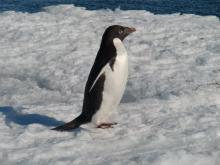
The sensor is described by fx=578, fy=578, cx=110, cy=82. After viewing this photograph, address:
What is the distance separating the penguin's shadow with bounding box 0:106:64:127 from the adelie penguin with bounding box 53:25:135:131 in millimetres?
306

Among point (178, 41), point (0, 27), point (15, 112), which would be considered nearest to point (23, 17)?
point (0, 27)

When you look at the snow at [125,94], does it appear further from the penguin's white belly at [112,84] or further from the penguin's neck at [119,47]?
the penguin's neck at [119,47]

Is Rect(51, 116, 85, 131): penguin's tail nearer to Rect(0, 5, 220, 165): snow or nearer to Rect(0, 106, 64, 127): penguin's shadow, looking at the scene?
Rect(0, 5, 220, 165): snow

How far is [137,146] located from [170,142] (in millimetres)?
234

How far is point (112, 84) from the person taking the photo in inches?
170

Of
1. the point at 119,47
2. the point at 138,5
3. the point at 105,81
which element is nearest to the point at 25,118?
the point at 105,81

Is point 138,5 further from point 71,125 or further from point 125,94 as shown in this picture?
point 71,125

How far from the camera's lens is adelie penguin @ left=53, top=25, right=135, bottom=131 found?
4.29 m

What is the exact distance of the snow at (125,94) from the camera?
12.7 ft


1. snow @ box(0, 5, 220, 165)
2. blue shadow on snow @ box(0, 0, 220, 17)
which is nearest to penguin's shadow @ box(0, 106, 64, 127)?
snow @ box(0, 5, 220, 165)

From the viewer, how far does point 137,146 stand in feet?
13.1

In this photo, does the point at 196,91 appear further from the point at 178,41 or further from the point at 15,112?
the point at 178,41

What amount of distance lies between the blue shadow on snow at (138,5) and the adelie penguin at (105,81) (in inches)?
241

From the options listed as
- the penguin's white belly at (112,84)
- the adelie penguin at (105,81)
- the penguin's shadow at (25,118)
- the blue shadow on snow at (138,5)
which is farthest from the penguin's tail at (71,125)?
the blue shadow on snow at (138,5)
